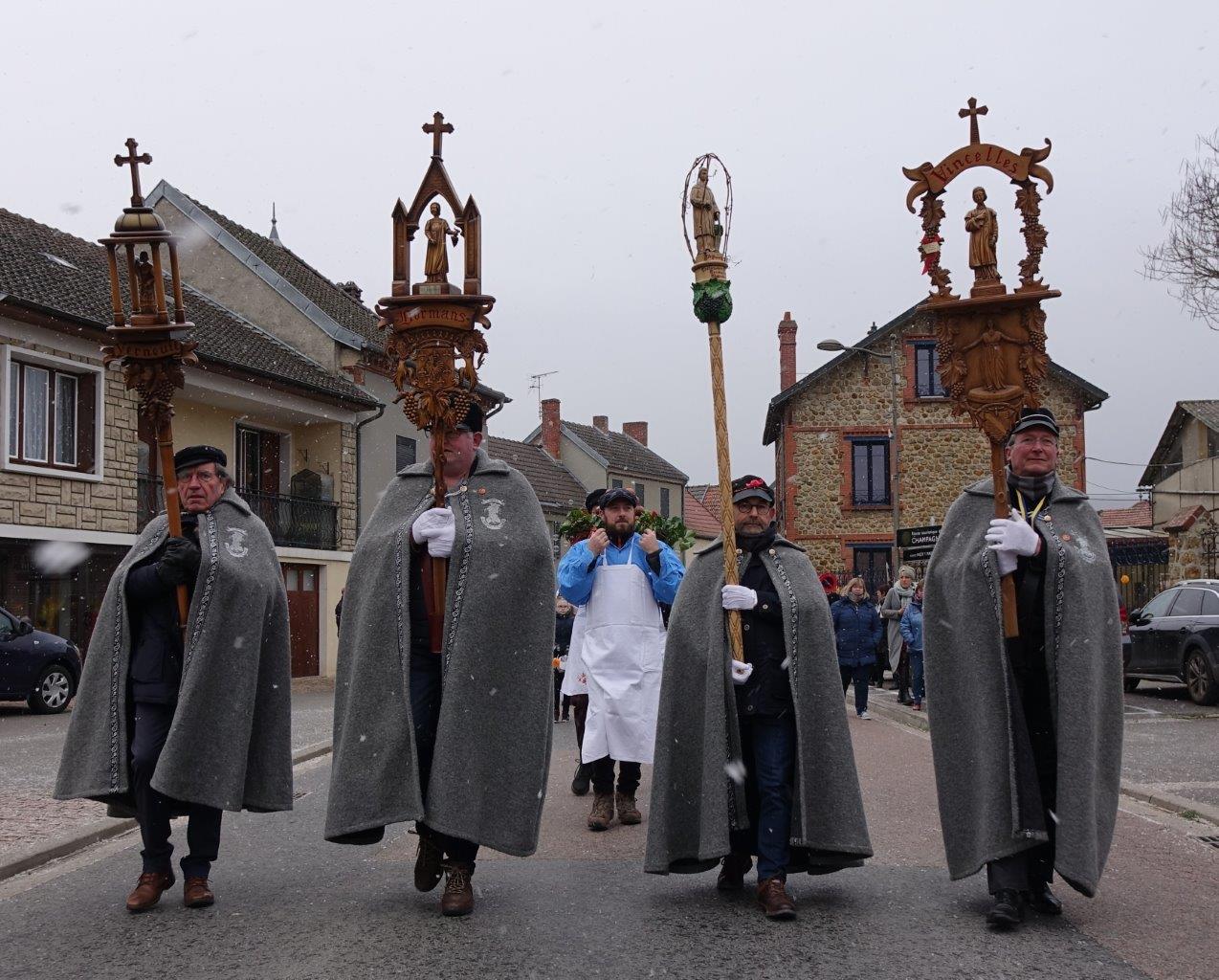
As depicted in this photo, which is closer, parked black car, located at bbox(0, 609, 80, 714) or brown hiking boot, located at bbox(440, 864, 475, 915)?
brown hiking boot, located at bbox(440, 864, 475, 915)

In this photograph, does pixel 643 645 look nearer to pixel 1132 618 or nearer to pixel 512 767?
pixel 512 767

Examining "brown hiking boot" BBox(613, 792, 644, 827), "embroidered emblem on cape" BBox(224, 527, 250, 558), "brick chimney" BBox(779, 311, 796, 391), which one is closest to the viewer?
"embroidered emblem on cape" BBox(224, 527, 250, 558)

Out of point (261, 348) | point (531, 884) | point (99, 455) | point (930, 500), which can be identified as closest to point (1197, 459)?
point (930, 500)

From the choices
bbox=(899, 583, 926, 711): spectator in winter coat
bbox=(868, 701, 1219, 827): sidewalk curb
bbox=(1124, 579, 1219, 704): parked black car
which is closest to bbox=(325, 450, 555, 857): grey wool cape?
bbox=(868, 701, 1219, 827): sidewalk curb

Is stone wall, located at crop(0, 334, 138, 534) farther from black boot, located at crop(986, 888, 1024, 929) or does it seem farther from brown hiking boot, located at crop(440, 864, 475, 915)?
black boot, located at crop(986, 888, 1024, 929)

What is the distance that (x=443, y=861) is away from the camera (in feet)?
19.5

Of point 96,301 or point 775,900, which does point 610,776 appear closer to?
point 775,900

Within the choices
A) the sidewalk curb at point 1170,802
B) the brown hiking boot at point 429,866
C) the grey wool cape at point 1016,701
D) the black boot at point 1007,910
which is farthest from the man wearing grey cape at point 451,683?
the sidewalk curb at point 1170,802

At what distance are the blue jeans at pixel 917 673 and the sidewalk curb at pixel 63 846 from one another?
11.7 metres

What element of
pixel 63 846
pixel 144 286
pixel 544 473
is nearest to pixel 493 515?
pixel 144 286

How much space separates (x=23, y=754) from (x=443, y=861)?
8626mm

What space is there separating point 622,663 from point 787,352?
3753 cm

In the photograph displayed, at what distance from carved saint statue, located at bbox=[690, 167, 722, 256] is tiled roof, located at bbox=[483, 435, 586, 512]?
4657 centimetres

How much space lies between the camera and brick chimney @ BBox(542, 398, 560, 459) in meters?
61.9
